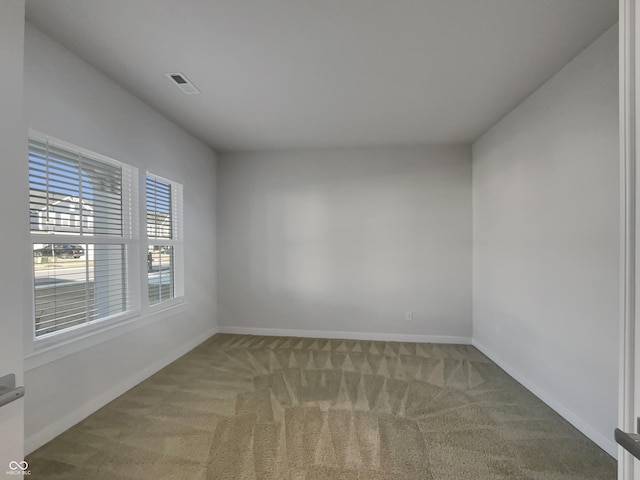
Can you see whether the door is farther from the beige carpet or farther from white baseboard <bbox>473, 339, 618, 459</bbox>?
white baseboard <bbox>473, 339, 618, 459</bbox>

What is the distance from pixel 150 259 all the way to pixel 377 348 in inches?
114

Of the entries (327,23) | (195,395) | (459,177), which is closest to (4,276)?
(327,23)

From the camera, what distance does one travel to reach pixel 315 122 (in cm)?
324

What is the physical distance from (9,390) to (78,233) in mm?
1883

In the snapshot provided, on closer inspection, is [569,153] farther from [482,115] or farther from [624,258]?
[624,258]

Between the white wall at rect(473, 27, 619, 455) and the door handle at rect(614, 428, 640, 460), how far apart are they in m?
1.65

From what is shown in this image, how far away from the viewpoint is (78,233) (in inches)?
87.5

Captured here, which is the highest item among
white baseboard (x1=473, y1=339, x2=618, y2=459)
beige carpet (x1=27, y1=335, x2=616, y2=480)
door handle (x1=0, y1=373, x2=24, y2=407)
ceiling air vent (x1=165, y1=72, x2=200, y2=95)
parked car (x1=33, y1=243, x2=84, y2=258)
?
ceiling air vent (x1=165, y1=72, x2=200, y2=95)

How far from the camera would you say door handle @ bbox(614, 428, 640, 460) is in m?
0.60

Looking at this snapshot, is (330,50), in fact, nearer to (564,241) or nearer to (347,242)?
(564,241)

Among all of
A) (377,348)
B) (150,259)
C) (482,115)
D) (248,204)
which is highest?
(482,115)

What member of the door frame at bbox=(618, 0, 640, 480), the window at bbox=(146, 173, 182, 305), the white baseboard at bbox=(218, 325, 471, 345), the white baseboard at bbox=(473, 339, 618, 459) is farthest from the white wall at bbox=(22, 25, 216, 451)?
the white baseboard at bbox=(473, 339, 618, 459)

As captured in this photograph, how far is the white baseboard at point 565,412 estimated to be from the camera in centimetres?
188

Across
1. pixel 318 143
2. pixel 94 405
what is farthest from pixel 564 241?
pixel 94 405
